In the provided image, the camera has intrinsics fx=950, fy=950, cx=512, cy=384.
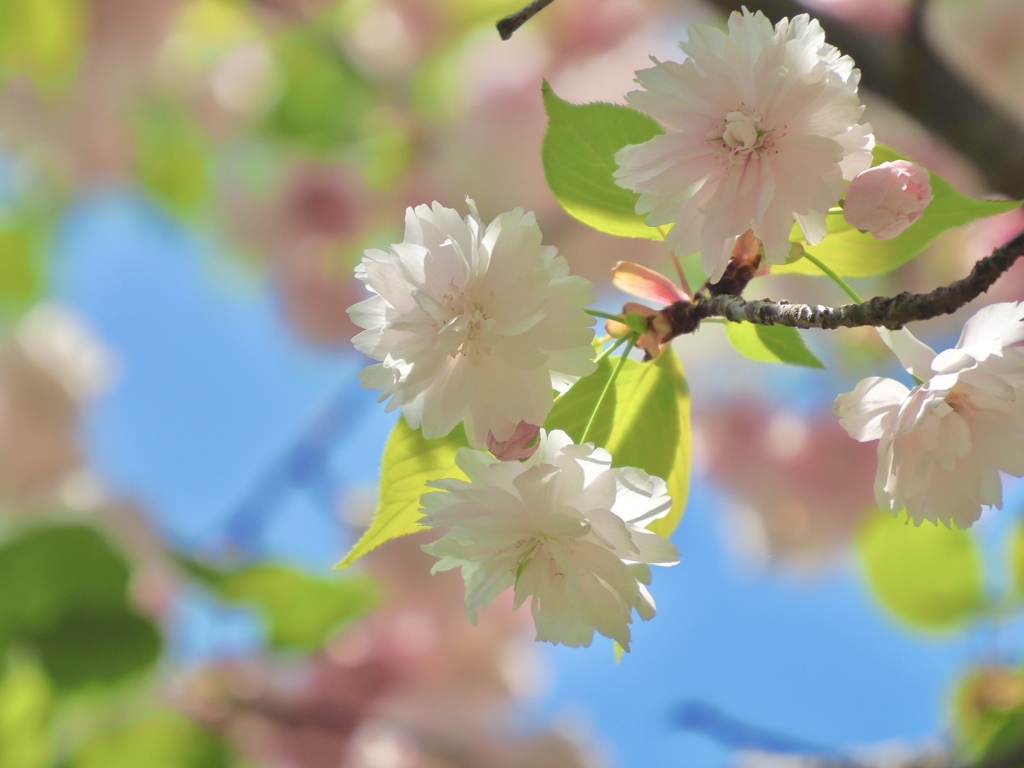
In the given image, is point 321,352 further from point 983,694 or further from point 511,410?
point 511,410

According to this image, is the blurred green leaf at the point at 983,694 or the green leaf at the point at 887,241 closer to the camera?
the green leaf at the point at 887,241

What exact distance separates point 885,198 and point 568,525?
0.13 m

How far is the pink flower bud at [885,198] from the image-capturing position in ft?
0.92

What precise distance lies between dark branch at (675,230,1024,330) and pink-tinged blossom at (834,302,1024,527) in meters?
0.04

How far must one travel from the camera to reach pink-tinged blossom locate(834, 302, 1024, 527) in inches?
11.0

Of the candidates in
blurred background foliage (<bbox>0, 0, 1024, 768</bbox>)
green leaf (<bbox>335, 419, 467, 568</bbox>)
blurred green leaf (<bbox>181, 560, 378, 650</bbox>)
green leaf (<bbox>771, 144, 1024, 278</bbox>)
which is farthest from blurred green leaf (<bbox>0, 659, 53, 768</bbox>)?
green leaf (<bbox>771, 144, 1024, 278</bbox>)

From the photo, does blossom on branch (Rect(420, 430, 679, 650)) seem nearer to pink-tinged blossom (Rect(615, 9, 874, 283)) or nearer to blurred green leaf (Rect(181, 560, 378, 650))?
pink-tinged blossom (Rect(615, 9, 874, 283))

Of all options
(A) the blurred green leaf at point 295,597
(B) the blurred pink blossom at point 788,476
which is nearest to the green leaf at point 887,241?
(A) the blurred green leaf at point 295,597

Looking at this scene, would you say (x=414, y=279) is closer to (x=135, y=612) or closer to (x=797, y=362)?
(x=797, y=362)

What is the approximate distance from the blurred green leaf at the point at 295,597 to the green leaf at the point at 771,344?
0.80m

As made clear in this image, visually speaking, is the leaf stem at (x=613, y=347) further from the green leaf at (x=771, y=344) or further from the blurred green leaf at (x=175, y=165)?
the blurred green leaf at (x=175, y=165)

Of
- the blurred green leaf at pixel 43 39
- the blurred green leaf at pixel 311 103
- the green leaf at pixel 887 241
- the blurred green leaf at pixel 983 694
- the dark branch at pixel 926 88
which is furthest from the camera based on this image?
the blurred green leaf at pixel 311 103

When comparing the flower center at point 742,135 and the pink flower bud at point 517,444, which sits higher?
the flower center at point 742,135

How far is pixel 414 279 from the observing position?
29cm
